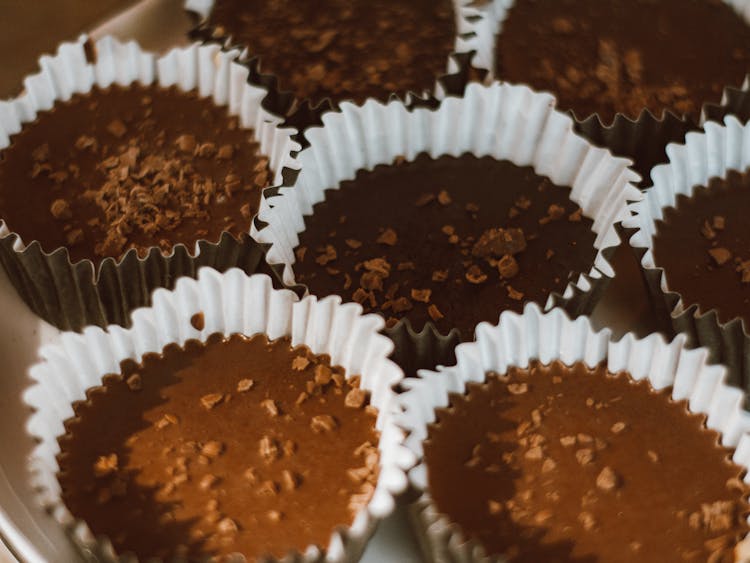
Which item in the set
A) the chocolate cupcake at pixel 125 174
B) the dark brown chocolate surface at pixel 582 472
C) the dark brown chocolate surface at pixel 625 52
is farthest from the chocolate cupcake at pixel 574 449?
the dark brown chocolate surface at pixel 625 52

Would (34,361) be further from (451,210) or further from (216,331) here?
(451,210)

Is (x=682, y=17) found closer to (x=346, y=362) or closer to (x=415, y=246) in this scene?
(x=415, y=246)

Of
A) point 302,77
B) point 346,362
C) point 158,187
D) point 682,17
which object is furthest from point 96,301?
point 682,17

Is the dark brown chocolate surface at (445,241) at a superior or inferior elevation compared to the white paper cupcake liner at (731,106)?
inferior

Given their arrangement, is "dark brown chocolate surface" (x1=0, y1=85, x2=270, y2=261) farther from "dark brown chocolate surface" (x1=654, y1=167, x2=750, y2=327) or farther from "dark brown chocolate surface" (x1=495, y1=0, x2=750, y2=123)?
"dark brown chocolate surface" (x1=654, y1=167, x2=750, y2=327)

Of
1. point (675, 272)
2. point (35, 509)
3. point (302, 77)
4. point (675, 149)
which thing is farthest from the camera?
point (302, 77)

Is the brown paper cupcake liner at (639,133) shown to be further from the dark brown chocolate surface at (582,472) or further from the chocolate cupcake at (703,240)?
the dark brown chocolate surface at (582,472)

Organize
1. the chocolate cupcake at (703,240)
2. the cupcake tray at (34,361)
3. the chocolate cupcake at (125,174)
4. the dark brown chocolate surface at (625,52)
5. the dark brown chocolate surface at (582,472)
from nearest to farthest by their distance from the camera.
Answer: the dark brown chocolate surface at (582,472)
the cupcake tray at (34,361)
the chocolate cupcake at (703,240)
the chocolate cupcake at (125,174)
the dark brown chocolate surface at (625,52)
